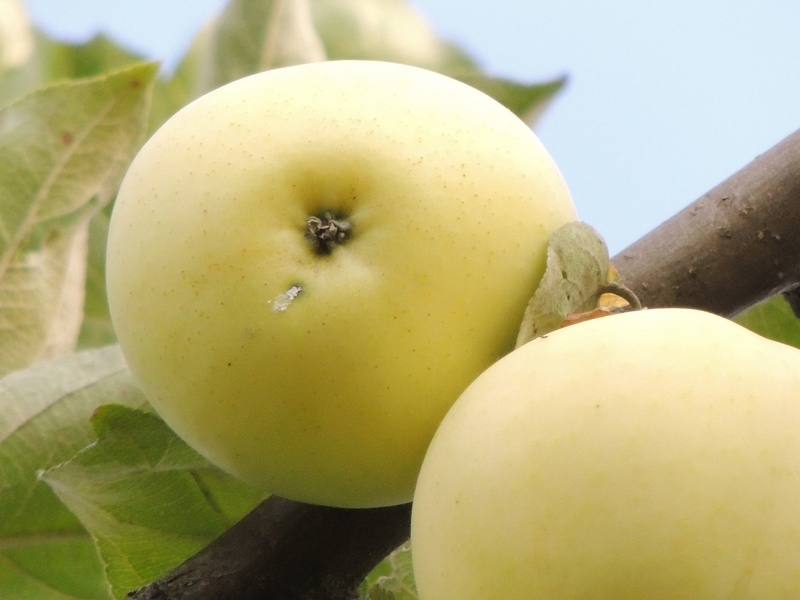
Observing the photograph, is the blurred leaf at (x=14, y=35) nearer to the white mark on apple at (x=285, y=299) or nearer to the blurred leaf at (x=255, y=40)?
the blurred leaf at (x=255, y=40)

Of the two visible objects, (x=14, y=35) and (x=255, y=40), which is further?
(x=14, y=35)

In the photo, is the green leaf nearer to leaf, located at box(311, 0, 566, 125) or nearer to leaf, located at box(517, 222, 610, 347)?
leaf, located at box(311, 0, 566, 125)

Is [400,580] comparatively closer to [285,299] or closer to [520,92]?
[285,299]

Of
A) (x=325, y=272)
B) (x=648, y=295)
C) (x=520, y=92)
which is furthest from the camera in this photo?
(x=520, y=92)

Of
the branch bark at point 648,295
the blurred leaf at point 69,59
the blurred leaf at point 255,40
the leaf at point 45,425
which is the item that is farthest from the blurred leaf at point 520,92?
the blurred leaf at point 69,59

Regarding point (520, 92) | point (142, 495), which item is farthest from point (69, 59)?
point (142, 495)

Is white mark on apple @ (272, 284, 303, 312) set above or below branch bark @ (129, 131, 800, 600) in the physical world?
above

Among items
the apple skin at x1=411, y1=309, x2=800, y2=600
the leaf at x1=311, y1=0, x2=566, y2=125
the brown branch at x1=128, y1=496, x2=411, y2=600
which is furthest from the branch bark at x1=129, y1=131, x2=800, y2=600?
the leaf at x1=311, y1=0, x2=566, y2=125
